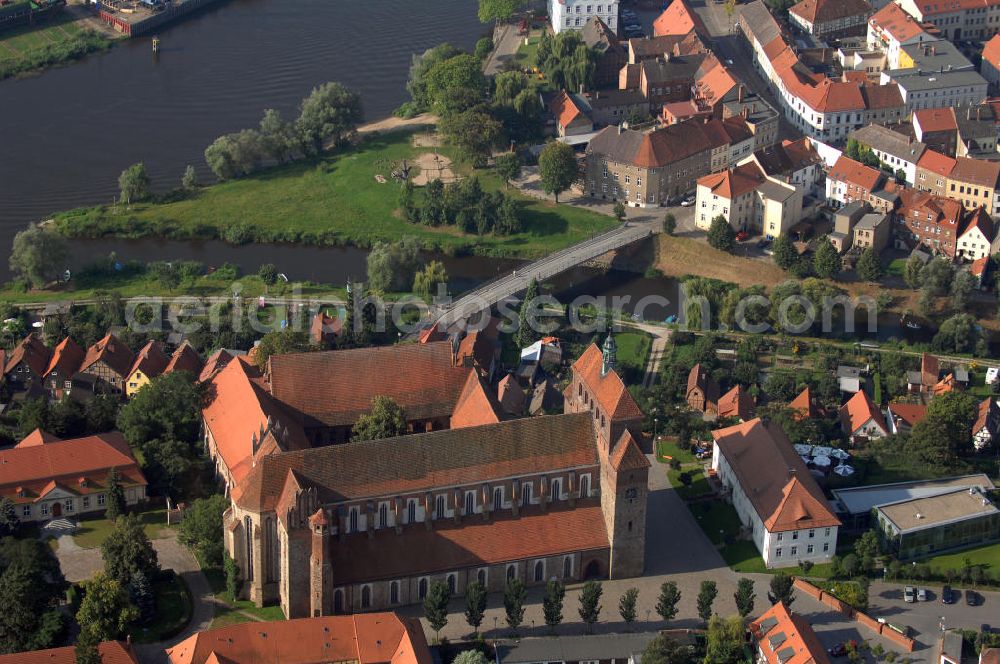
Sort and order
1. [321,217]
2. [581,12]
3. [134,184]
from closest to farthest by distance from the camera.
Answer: [321,217] < [134,184] < [581,12]

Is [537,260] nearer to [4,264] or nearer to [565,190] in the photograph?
[565,190]

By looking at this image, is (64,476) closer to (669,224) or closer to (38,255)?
(38,255)

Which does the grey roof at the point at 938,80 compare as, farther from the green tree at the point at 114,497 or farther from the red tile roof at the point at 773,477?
the green tree at the point at 114,497

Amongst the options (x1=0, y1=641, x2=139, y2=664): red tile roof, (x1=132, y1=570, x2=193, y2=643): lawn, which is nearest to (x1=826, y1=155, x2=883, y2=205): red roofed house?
(x1=132, y1=570, x2=193, y2=643): lawn

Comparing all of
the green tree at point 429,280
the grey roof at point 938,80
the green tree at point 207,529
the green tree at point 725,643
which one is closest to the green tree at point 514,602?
the green tree at point 725,643

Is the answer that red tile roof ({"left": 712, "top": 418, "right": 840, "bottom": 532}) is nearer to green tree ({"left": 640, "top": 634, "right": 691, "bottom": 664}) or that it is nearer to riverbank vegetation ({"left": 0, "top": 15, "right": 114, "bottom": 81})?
green tree ({"left": 640, "top": 634, "right": 691, "bottom": 664})

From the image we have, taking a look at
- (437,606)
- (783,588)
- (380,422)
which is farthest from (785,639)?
(380,422)
